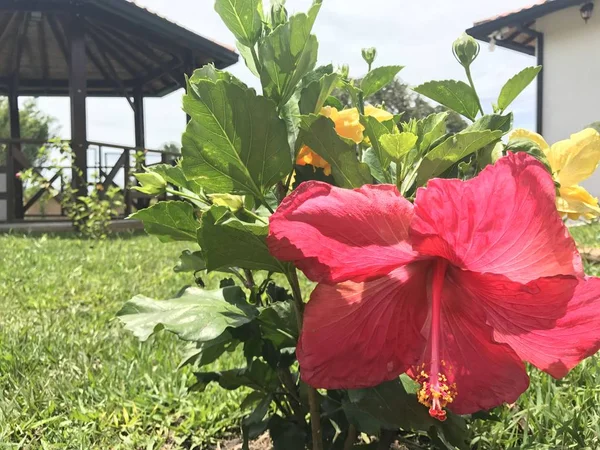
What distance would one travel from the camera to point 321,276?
0.55m

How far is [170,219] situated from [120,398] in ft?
3.32

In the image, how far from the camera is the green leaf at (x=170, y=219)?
75 centimetres

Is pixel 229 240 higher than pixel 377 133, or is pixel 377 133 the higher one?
pixel 377 133

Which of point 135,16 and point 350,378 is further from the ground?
point 135,16

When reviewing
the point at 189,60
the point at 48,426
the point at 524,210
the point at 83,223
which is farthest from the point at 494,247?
the point at 189,60

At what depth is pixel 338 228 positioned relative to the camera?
1.72ft

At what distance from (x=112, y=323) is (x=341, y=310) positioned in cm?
208

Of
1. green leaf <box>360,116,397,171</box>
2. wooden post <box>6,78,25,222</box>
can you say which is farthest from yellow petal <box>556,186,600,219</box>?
wooden post <box>6,78,25,222</box>

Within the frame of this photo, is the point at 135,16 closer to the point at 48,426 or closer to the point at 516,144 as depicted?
the point at 48,426

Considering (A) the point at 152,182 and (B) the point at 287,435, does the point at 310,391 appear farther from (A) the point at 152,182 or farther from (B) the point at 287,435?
(A) the point at 152,182

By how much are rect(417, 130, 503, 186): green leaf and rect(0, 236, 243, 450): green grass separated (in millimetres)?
1018

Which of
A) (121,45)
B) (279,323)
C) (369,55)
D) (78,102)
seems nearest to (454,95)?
(369,55)

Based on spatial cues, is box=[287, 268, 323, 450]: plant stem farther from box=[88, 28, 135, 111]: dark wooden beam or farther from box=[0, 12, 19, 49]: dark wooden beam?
box=[88, 28, 135, 111]: dark wooden beam

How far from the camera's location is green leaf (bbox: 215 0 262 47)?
2.19 ft
